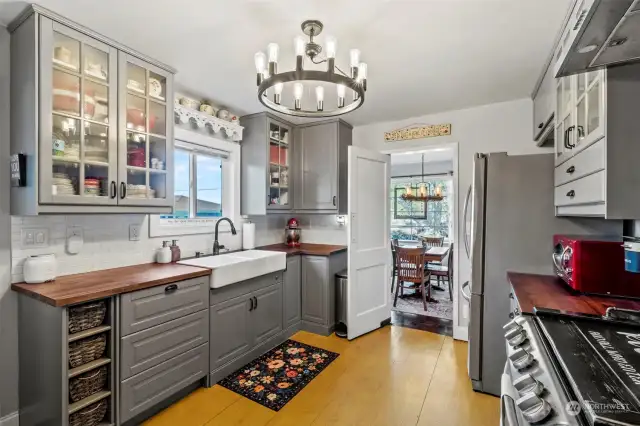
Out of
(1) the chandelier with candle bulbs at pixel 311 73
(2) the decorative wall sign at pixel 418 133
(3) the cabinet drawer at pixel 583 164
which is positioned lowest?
(3) the cabinet drawer at pixel 583 164

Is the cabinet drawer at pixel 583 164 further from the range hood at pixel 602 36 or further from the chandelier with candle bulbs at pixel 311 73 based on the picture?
the chandelier with candle bulbs at pixel 311 73

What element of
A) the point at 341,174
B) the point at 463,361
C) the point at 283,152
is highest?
the point at 283,152

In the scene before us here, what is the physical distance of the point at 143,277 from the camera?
200 cm

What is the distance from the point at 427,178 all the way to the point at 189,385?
20.8 feet

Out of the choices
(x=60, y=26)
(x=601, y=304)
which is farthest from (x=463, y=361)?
(x=60, y=26)

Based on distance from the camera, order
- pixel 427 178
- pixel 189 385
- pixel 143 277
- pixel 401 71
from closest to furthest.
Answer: pixel 143 277, pixel 189 385, pixel 401 71, pixel 427 178

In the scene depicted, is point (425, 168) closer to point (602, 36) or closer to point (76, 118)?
point (602, 36)

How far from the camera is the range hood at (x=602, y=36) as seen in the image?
82cm

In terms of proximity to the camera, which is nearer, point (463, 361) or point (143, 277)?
point (143, 277)

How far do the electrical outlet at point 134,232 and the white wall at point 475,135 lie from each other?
2.87 meters

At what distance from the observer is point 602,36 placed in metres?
0.96

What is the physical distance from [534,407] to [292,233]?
338 cm

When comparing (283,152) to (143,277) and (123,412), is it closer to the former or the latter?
(143,277)

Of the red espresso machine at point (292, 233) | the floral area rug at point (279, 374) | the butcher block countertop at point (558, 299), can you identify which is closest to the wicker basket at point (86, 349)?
the floral area rug at point (279, 374)
